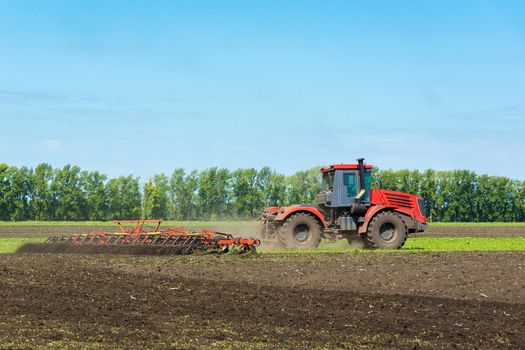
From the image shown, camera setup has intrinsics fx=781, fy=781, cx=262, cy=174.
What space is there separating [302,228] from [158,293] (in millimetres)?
12639

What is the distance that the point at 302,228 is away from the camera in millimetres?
28703

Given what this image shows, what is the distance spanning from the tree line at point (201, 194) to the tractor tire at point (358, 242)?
231 feet

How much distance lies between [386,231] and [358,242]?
155 centimetres

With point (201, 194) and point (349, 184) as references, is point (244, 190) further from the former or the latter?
point (349, 184)

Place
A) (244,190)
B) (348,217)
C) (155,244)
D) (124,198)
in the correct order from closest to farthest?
(155,244)
(348,217)
(244,190)
(124,198)

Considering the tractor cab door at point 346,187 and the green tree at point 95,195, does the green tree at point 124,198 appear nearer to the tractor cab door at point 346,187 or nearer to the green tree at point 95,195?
the green tree at point 95,195

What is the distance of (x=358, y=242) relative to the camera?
30.2 meters

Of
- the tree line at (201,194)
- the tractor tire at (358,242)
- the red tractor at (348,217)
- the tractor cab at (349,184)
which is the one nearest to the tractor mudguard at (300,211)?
the red tractor at (348,217)

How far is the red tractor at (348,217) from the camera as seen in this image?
28484 millimetres

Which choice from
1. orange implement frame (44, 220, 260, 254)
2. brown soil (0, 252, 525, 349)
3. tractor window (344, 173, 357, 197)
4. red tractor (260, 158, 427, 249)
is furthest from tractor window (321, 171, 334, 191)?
brown soil (0, 252, 525, 349)

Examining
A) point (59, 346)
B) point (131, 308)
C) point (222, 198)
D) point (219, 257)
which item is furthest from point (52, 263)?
point (222, 198)

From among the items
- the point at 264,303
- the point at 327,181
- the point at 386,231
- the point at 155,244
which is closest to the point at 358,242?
the point at 386,231

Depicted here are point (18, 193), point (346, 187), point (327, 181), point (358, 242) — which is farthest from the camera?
point (18, 193)

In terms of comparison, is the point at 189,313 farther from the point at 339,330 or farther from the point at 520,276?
the point at 520,276
